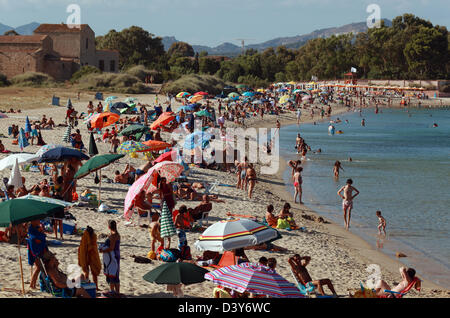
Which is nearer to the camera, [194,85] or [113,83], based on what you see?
[113,83]

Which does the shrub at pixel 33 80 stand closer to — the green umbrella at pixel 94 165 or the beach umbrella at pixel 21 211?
the green umbrella at pixel 94 165

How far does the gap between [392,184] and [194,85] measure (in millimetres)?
42235

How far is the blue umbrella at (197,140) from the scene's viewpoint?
20344 mm

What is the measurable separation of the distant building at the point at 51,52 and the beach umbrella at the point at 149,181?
50.7m

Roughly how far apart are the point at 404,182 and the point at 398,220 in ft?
25.4

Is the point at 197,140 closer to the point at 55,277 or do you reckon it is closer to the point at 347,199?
the point at 347,199

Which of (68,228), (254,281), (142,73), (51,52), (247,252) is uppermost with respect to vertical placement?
(51,52)

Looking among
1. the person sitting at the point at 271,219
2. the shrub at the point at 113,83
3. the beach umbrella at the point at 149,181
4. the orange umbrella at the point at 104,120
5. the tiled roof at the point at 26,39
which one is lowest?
the person sitting at the point at 271,219

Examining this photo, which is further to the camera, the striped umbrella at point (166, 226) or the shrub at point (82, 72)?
the shrub at point (82, 72)

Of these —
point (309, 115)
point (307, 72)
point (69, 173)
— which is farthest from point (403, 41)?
point (69, 173)

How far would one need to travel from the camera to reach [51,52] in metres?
63.2

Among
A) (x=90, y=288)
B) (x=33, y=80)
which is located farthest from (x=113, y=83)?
(x=90, y=288)

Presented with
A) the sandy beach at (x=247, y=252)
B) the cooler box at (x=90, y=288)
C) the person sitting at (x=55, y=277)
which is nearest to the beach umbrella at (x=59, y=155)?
the sandy beach at (x=247, y=252)
